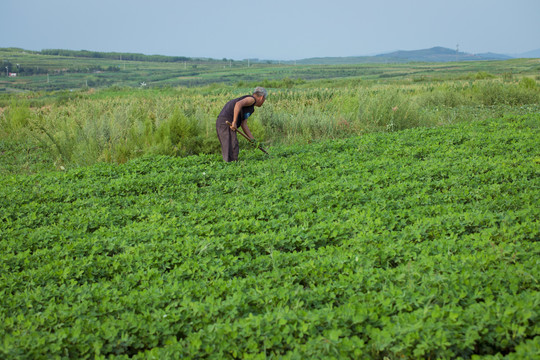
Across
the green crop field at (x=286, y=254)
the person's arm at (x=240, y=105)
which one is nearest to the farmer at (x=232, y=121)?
the person's arm at (x=240, y=105)

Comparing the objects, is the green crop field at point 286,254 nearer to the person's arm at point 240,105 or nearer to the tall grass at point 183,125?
the person's arm at point 240,105

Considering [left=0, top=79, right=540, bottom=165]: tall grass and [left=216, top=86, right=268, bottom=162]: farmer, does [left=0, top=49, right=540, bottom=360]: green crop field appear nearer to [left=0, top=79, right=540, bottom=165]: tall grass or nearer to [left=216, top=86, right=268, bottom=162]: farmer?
[left=216, top=86, right=268, bottom=162]: farmer

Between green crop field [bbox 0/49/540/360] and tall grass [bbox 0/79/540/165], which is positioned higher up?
tall grass [bbox 0/79/540/165]

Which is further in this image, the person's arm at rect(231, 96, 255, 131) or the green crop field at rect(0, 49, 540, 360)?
the person's arm at rect(231, 96, 255, 131)

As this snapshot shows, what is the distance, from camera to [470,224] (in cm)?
465

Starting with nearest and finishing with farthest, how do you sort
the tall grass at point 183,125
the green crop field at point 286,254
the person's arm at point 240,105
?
1. the green crop field at point 286,254
2. the person's arm at point 240,105
3. the tall grass at point 183,125

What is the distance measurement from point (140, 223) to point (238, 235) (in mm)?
1363

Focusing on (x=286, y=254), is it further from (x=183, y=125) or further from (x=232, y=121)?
(x=183, y=125)

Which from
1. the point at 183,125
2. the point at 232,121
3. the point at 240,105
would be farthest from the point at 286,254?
the point at 183,125

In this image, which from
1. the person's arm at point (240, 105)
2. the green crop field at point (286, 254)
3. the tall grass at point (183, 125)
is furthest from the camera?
the tall grass at point (183, 125)

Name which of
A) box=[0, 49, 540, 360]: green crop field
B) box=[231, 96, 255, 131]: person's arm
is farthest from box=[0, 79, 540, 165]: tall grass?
box=[231, 96, 255, 131]: person's arm

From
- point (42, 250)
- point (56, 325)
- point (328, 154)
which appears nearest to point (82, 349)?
point (56, 325)

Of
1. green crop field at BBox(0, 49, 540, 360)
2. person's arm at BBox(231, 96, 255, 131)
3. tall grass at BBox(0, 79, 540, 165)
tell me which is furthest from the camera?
tall grass at BBox(0, 79, 540, 165)

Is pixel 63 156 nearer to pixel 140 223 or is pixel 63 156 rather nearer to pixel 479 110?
pixel 140 223
